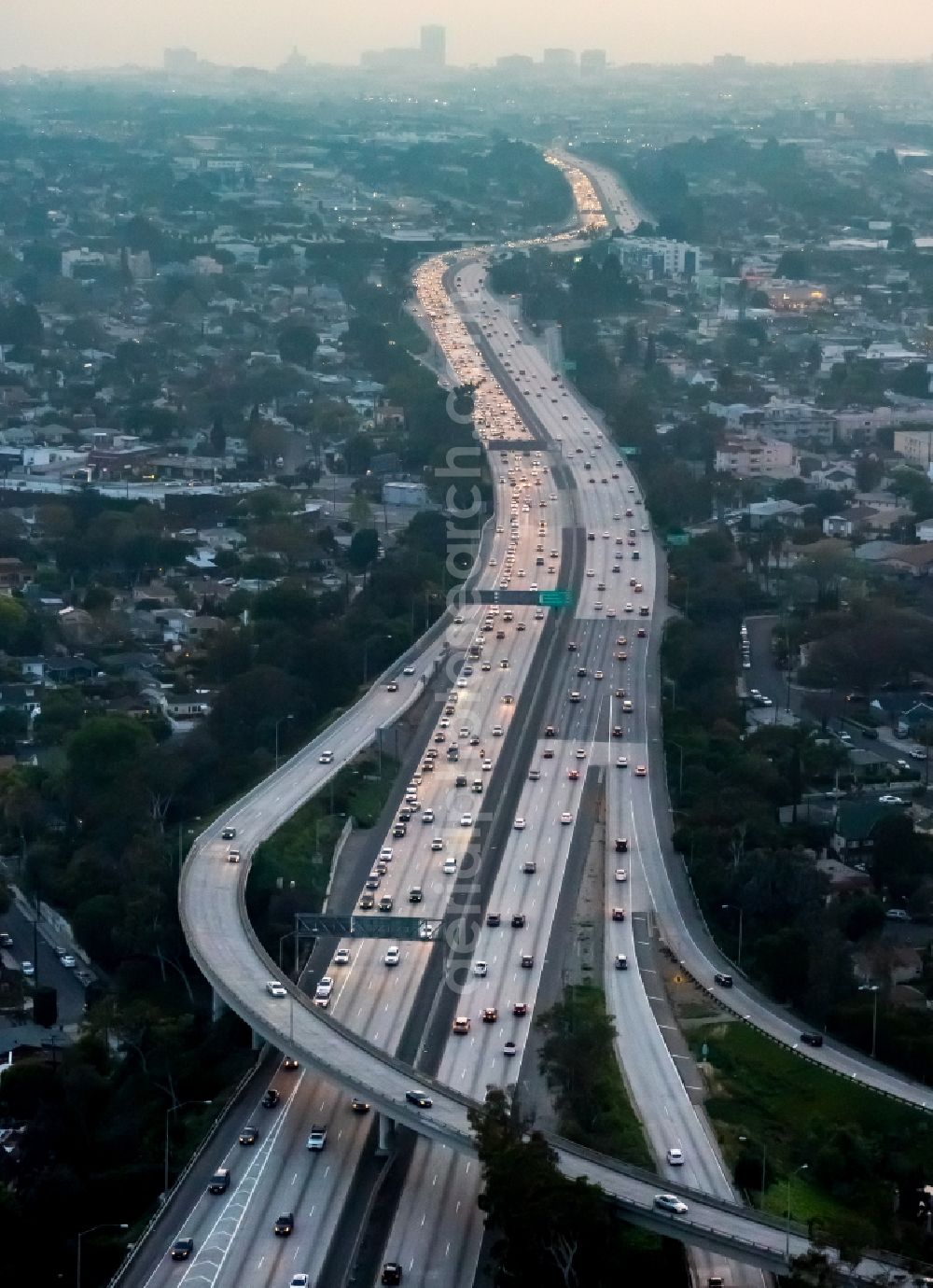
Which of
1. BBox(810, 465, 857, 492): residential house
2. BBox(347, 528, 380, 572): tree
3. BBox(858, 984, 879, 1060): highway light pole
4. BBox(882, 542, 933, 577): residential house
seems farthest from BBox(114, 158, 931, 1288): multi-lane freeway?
BBox(810, 465, 857, 492): residential house

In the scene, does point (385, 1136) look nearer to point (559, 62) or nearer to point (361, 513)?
point (361, 513)

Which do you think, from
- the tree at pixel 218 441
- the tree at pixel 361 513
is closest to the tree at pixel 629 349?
the tree at pixel 218 441

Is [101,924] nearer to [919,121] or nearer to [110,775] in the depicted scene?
[110,775]

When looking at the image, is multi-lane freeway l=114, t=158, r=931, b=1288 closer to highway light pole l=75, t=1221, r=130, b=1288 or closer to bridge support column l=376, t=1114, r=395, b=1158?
bridge support column l=376, t=1114, r=395, b=1158

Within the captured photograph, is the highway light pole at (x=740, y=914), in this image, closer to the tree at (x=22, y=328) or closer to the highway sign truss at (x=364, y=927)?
the highway sign truss at (x=364, y=927)

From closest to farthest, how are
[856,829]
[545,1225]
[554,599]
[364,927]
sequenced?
[545,1225] < [364,927] < [856,829] < [554,599]

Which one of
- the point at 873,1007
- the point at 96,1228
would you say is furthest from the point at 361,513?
the point at 96,1228

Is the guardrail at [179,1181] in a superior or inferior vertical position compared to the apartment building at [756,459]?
superior
